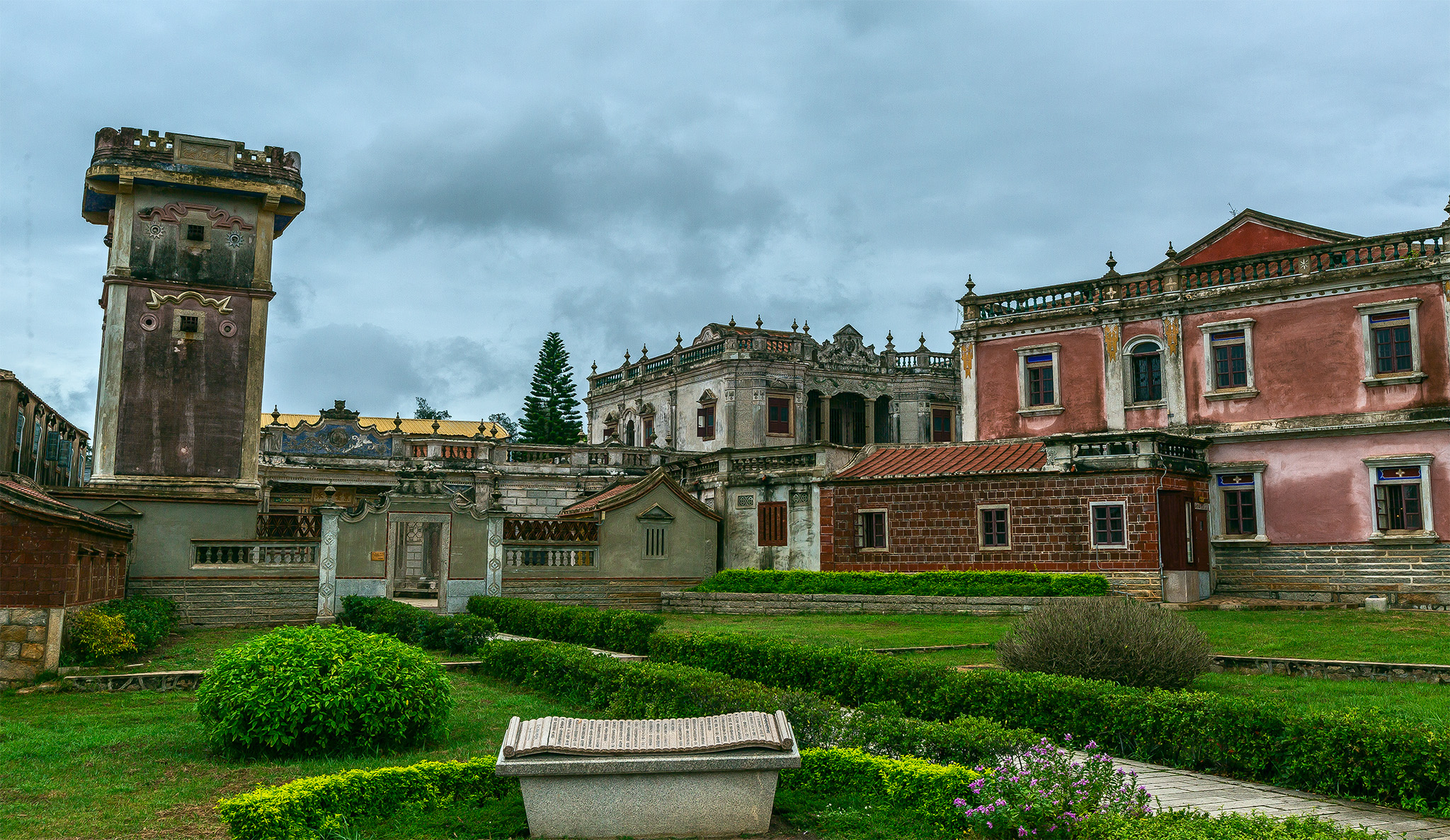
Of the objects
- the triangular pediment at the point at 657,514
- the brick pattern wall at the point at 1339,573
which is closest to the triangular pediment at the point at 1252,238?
the brick pattern wall at the point at 1339,573

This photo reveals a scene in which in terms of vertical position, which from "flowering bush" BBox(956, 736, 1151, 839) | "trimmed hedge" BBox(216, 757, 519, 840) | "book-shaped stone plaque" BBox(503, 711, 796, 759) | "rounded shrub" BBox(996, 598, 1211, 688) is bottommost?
"trimmed hedge" BBox(216, 757, 519, 840)

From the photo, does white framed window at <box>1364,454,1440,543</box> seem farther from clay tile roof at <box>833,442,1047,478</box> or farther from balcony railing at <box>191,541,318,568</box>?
balcony railing at <box>191,541,318,568</box>

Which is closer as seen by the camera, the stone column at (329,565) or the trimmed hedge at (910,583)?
the stone column at (329,565)

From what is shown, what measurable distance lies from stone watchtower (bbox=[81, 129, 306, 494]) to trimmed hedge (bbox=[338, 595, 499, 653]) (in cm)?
683

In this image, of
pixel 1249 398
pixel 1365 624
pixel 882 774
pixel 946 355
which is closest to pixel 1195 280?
pixel 1249 398

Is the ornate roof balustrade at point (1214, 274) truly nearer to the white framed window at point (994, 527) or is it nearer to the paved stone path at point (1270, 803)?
the white framed window at point (994, 527)

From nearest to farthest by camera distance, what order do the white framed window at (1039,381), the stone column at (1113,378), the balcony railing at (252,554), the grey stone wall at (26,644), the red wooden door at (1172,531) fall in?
the grey stone wall at (26,644) < the balcony railing at (252,554) < the red wooden door at (1172,531) < the stone column at (1113,378) < the white framed window at (1039,381)

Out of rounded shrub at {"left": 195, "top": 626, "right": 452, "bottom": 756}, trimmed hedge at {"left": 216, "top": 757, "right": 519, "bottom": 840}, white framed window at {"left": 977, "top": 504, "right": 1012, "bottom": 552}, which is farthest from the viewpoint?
white framed window at {"left": 977, "top": 504, "right": 1012, "bottom": 552}

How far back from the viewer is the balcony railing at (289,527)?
25.3m

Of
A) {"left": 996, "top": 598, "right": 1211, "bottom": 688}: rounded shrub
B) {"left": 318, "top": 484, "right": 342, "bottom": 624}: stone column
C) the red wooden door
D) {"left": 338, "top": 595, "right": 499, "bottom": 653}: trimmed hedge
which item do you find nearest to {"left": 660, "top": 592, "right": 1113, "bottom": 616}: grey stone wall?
the red wooden door

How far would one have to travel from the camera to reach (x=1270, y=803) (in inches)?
324

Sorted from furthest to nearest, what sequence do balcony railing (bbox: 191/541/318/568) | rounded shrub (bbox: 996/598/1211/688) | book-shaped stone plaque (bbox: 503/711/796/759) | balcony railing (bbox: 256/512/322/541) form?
1. balcony railing (bbox: 256/512/322/541)
2. balcony railing (bbox: 191/541/318/568)
3. rounded shrub (bbox: 996/598/1211/688)
4. book-shaped stone plaque (bbox: 503/711/796/759)

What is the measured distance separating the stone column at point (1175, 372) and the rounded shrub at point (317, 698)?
26.0 meters

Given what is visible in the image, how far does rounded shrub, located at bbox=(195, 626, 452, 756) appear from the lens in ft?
32.7
